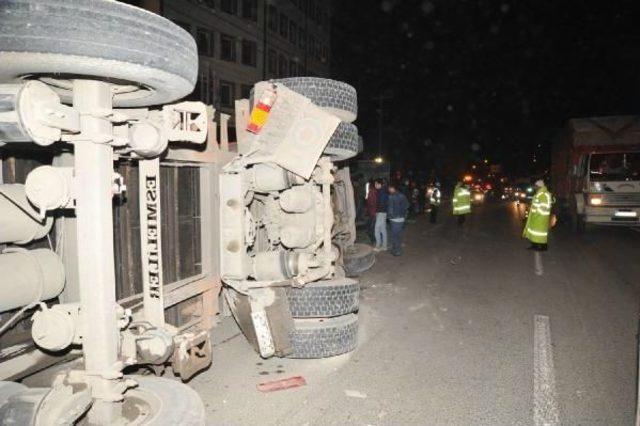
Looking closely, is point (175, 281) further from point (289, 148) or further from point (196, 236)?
point (289, 148)

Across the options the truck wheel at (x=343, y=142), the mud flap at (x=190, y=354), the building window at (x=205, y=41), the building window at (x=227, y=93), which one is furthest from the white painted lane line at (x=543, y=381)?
the building window at (x=227, y=93)

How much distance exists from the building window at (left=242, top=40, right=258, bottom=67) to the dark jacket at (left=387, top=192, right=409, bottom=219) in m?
27.9

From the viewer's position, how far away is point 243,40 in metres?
35.3

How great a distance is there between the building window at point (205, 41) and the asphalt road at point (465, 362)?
90.1ft

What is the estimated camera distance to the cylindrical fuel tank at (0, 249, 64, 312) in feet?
8.71

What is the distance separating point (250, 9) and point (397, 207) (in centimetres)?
3004

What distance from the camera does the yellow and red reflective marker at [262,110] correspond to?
13.6ft

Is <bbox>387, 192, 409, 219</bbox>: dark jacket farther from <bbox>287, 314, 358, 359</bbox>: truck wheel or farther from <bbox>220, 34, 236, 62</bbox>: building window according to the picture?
<bbox>220, 34, 236, 62</bbox>: building window

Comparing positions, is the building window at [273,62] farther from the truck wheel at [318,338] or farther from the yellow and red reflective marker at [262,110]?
the truck wheel at [318,338]

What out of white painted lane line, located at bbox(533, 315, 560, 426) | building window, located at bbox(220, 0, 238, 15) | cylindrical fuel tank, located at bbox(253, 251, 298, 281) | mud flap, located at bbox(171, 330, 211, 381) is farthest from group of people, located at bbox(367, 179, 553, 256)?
building window, located at bbox(220, 0, 238, 15)

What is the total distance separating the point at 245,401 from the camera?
381 cm

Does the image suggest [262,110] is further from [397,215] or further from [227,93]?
[227,93]

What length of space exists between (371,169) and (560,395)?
53.9 feet

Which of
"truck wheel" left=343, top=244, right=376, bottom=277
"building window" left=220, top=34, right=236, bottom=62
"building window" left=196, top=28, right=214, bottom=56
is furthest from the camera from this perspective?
"building window" left=220, top=34, right=236, bottom=62
